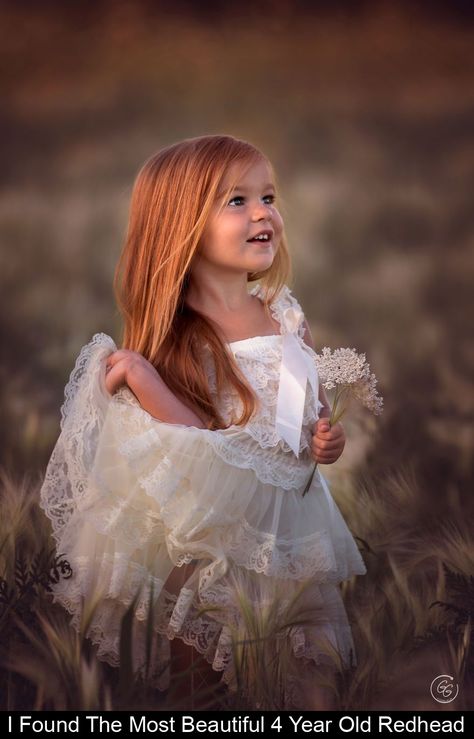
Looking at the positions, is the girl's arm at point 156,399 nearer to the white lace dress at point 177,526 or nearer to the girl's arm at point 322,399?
the white lace dress at point 177,526

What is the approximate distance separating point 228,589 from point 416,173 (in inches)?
66.4

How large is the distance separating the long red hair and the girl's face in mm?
20

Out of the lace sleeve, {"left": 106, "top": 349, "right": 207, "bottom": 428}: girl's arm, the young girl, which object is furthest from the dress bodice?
the lace sleeve

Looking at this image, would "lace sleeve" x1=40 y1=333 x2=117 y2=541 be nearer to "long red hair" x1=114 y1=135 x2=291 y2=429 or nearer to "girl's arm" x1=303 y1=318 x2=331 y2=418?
"long red hair" x1=114 y1=135 x2=291 y2=429

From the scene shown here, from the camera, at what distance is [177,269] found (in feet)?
7.09

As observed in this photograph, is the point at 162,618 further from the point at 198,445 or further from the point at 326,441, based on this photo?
the point at 326,441

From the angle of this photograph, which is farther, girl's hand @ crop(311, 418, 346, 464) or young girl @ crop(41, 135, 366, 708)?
girl's hand @ crop(311, 418, 346, 464)

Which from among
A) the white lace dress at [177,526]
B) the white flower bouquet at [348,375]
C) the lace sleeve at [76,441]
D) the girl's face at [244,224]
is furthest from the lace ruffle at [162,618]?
the girl's face at [244,224]

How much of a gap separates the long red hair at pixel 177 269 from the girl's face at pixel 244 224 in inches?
0.8

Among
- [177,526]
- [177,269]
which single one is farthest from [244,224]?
[177,526]

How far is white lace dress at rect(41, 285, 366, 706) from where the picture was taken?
6.41 ft

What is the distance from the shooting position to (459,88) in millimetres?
3193

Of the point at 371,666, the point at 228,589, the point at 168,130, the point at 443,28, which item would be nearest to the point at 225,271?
the point at 228,589

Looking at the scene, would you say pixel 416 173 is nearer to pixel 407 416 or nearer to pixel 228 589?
pixel 407 416
